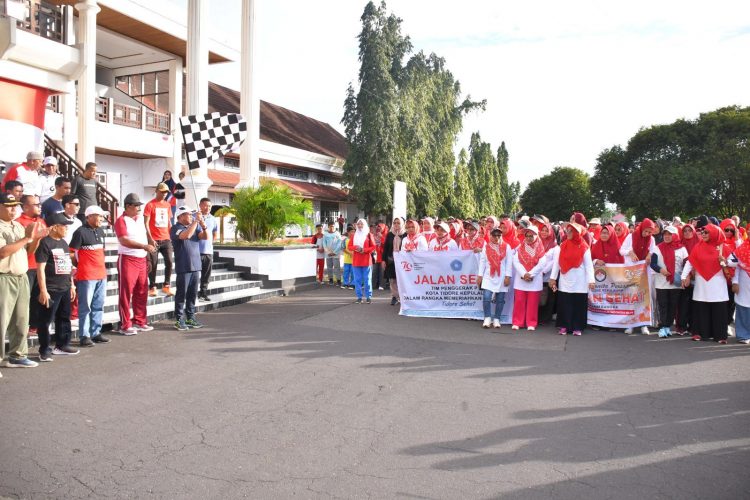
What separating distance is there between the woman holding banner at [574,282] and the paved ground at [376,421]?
1.13 metres

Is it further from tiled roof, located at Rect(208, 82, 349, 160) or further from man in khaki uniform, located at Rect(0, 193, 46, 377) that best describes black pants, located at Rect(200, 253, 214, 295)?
tiled roof, located at Rect(208, 82, 349, 160)

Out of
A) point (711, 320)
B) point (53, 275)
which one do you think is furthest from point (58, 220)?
point (711, 320)

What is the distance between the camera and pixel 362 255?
12.7m

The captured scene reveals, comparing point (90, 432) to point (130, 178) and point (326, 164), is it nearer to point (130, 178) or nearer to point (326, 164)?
point (130, 178)

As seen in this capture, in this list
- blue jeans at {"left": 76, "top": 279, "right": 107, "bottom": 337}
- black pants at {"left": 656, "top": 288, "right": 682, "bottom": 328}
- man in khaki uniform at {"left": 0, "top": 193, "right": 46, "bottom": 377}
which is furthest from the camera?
black pants at {"left": 656, "top": 288, "right": 682, "bottom": 328}

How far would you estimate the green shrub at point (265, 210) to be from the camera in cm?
1467

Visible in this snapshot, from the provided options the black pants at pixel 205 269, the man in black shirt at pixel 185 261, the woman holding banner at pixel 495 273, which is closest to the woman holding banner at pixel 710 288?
the woman holding banner at pixel 495 273

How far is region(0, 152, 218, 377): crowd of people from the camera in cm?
629

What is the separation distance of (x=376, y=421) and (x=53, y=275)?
459 centimetres

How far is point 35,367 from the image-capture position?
661 centimetres

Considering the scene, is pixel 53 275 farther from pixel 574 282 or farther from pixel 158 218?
pixel 574 282

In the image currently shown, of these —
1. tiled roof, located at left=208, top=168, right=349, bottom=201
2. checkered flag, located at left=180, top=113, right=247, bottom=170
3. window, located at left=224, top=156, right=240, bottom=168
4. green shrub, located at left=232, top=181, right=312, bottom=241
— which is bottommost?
green shrub, located at left=232, top=181, right=312, bottom=241

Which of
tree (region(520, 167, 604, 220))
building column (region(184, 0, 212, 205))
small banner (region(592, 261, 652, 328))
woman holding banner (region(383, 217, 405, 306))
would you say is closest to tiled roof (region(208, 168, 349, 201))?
building column (region(184, 0, 212, 205))

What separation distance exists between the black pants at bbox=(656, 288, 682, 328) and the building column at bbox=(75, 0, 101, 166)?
50.9ft
